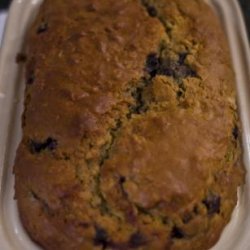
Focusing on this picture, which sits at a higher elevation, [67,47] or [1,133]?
[67,47]

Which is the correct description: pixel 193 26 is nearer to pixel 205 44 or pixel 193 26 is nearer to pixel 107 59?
pixel 205 44

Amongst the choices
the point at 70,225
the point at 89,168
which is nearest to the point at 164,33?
the point at 89,168

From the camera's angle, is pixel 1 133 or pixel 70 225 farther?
pixel 1 133

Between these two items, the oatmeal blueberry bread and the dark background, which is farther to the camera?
the dark background

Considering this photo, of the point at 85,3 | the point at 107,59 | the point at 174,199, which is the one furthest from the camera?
the point at 85,3

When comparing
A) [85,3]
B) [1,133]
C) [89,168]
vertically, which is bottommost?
[1,133]

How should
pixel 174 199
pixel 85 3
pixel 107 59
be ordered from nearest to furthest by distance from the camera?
pixel 174 199
pixel 107 59
pixel 85 3

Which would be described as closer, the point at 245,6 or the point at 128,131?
the point at 128,131

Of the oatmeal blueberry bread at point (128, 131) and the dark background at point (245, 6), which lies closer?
the oatmeal blueberry bread at point (128, 131)
